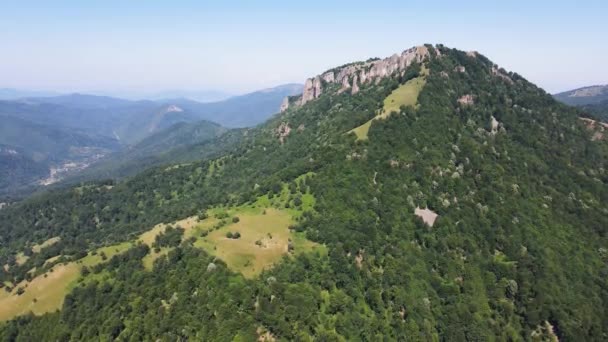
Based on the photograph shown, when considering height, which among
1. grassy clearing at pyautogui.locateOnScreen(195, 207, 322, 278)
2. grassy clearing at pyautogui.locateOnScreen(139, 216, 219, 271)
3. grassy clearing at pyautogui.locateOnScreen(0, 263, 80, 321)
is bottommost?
grassy clearing at pyautogui.locateOnScreen(0, 263, 80, 321)

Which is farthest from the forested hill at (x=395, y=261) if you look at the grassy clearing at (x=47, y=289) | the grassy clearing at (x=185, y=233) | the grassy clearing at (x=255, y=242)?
the grassy clearing at (x=47, y=289)

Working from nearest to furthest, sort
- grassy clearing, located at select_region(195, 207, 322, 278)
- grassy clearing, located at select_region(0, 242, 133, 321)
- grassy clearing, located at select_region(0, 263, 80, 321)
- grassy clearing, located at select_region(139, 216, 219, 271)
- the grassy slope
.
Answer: grassy clearing, located at select_region(195, 207, 322, 278) → the grassy slope → grassy clearing, located at select_region(0, 263, 80, 321) → grassy clearing, located at select_region(139, 216, 219, 271) → grassy clearing, located at select_region(0, 242, 133, 321)

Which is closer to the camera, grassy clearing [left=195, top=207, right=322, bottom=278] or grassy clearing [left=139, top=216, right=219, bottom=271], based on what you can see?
grassy clearing [left=195, top=207, right=322, bottom=278]

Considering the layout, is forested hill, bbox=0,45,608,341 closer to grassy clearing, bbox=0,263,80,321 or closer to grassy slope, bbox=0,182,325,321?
grassy slope, bbox=0,182,325,321

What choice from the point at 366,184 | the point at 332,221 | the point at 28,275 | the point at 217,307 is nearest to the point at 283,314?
the point at 217,307

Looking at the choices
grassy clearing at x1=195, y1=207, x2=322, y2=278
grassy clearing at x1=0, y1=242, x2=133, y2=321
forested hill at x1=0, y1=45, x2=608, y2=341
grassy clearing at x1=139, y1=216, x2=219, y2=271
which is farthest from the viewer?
grassy clearing at x1=0, y1=242, x2=133, y2=321

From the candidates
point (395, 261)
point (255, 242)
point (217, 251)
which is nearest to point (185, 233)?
point (217, 251)

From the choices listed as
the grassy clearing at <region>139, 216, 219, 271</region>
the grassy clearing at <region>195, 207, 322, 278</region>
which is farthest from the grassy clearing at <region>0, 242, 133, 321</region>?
the grassy clearing at <region>195, 207, 322, 278</region>

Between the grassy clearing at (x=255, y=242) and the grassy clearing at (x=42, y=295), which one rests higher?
the grassy clearing at (x=255, y=242)

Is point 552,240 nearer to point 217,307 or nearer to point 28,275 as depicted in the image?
point 217,307

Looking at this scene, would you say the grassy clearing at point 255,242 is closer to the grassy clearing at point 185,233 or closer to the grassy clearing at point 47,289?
the grassy clearing at point 185,233

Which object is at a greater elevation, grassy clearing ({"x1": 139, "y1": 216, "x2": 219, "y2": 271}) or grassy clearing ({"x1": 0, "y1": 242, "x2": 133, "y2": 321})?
grassy clearing ({"x1": 139, "y1": 216, "x2": 219, "y2": 271})
